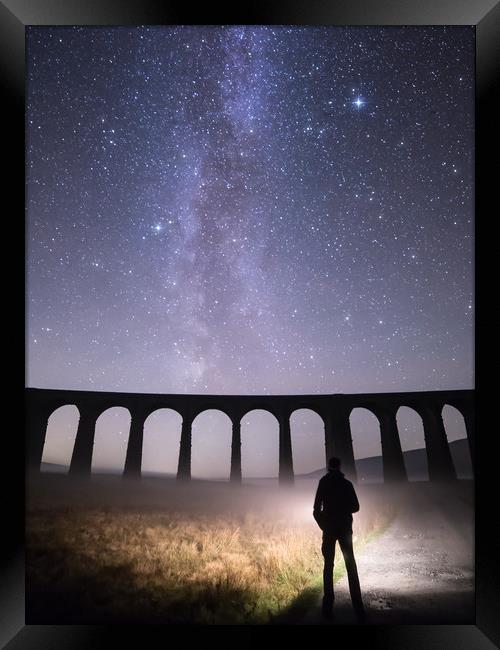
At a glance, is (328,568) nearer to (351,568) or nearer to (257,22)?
(351,568)

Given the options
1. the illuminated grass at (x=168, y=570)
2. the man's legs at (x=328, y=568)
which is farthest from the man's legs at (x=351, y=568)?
the illuminated grass at (x=168, y=570)

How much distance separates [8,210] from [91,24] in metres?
2.72

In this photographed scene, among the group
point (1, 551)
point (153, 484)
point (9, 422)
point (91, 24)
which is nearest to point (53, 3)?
point (91, 24)

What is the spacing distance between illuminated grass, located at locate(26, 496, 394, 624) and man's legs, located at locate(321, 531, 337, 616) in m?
0.83

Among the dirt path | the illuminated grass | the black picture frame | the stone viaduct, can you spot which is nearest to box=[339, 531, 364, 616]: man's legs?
the black picture frame

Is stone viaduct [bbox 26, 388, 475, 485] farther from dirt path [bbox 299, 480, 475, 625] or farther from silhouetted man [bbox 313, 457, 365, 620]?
silhouetted man [bbox 313, 457, 365, 620]

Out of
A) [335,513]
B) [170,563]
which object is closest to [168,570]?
[170,563]

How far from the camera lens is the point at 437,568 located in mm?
9594

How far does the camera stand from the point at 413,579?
900cm

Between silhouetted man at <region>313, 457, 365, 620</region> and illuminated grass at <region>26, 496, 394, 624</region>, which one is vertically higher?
silhouetted man at <region>313, 457, 365, 620</region>

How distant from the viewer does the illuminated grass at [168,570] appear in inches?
320

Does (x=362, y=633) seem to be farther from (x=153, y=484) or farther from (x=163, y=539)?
(x=153, y=484)

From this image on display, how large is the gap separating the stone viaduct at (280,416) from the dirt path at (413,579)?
9722mm

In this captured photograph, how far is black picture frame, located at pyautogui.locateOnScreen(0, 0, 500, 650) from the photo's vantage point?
6.50 metres
